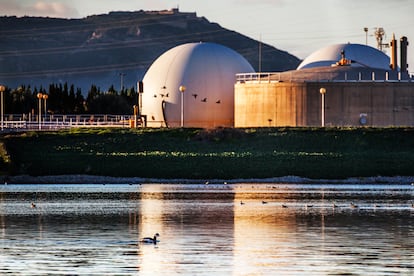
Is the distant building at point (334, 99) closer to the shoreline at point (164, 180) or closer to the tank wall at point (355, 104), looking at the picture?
the tank wall at point (355, 104)

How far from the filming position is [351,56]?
12631 centimetres

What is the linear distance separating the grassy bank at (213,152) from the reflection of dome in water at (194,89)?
2189 centimetres

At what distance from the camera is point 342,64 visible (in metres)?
116

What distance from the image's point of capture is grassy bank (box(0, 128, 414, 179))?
7988cm

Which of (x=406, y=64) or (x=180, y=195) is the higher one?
(x=406, y=64)

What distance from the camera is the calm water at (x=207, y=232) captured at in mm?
34312

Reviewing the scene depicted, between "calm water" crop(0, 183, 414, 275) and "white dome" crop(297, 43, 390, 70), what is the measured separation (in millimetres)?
57097

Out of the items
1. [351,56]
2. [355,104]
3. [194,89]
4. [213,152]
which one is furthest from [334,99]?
[213,152]

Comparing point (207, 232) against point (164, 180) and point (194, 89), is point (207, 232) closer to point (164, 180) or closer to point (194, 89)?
point (164, 180)

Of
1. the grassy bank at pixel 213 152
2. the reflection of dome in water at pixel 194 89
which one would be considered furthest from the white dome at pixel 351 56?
the grassy bank at pixel 213 152

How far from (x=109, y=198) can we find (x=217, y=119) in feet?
191

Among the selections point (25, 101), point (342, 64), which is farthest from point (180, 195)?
point (25, 101)

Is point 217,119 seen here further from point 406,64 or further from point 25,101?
point 25,101

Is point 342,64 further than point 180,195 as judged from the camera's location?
Yes
